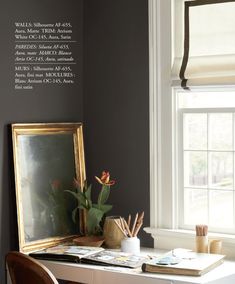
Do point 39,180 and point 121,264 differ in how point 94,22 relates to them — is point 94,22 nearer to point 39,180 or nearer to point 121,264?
point 39,180

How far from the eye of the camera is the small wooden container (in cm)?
326

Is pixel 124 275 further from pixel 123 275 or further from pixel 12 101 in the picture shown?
pixel 12 101

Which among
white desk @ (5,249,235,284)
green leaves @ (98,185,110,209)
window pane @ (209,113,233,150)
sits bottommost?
white desk @ (5,249,235,284)

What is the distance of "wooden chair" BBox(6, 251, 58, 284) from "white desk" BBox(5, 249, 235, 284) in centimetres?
41

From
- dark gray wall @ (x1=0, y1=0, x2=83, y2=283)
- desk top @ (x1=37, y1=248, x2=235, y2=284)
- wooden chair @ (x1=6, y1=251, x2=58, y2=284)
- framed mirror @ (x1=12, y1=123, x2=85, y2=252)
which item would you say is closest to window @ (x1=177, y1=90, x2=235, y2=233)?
desk top @ (x1=37, y1=248, x2=235, y2=284)

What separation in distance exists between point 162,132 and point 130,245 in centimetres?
70

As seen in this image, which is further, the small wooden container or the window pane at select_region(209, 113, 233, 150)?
the window pane at select_region(209, 113, 233, 150)

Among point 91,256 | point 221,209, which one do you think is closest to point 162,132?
point 221,209

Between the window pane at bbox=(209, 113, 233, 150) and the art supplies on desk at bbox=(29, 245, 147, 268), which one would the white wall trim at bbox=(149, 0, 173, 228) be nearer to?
the window pane at bbox=(209, 113, 233, 150)

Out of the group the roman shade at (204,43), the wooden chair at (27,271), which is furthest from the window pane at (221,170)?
the wooden chair at (27,271)

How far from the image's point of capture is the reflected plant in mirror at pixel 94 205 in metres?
3.54

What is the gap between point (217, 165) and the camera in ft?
11.5

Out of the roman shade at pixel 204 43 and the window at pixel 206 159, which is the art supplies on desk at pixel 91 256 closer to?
the window at pixel 206 159

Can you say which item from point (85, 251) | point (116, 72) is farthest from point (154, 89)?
point (85, 251)
